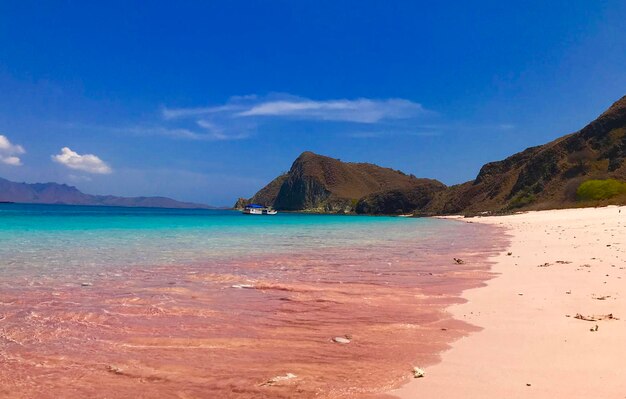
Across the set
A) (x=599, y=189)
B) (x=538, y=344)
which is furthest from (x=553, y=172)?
(x=538, y=344)

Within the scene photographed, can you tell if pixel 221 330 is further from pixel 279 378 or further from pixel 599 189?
pixel 599 189

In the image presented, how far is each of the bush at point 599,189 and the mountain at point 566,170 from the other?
1582 mm

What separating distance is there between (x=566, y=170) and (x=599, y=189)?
23523mm

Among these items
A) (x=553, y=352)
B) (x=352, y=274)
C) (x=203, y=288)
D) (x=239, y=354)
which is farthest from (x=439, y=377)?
(x=352, y=274)

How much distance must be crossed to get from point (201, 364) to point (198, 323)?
1.96 m

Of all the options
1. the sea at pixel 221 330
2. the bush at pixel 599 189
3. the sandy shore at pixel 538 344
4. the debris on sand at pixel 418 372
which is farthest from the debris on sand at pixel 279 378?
the bush at pixel 599 189

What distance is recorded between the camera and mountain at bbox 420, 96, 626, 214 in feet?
258

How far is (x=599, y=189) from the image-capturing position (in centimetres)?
6794

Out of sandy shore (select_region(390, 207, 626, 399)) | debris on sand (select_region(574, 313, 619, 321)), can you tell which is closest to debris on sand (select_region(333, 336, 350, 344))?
sandy shore (select_region(390, 207, 626, 399))

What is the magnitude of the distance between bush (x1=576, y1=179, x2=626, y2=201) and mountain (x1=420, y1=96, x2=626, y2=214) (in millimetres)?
1582

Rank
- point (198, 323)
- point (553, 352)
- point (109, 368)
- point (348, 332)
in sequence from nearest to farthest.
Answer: point (109, 368) < point (553, 352) < point (348, 332) < point (198, 323)

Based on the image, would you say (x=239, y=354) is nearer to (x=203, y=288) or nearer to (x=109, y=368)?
(x=109, y=368)

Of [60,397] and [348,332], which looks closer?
[60,397]

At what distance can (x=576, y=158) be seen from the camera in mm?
91125
